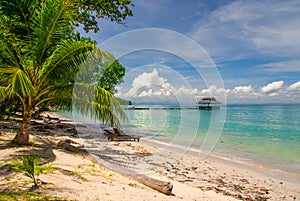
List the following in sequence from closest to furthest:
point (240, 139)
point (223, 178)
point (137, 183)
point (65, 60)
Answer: point (137, 183)
point (65, 60)
point (223, 178)
point (240, 139)

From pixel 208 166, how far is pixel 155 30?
540 centimetres

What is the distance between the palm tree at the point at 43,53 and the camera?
5664 mm

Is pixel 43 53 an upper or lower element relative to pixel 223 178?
upper

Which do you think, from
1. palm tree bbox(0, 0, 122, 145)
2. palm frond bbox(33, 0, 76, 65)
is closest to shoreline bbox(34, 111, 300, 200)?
palm tree bbox(0, 0, 122, 145)

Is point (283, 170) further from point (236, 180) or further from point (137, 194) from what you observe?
point (137, 194)

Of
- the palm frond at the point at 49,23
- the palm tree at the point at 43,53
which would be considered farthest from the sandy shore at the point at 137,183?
the palm frond at the point at 49,23

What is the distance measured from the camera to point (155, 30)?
746 cm

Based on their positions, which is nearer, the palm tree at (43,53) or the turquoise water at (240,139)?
the palm tree at (43,53)

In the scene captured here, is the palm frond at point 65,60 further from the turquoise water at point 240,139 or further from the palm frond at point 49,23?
the turquoise water at point 240,139

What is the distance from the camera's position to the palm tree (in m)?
5.66

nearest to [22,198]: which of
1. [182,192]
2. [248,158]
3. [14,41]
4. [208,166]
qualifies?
[182,192]

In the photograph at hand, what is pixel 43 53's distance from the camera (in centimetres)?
598

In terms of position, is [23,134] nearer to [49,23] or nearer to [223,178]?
[49,23]

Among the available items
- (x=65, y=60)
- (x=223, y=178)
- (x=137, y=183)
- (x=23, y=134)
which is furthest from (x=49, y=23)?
(x=223, y=178)
